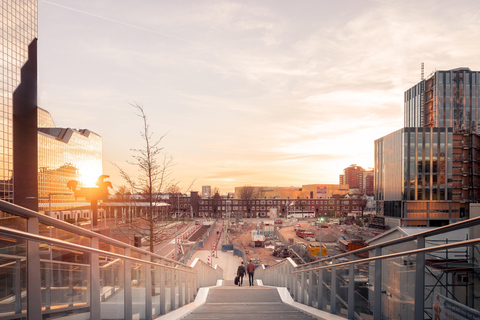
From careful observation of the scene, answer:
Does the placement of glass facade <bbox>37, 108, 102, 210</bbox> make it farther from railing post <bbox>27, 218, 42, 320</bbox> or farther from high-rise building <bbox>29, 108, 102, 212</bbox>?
railing post <bbox>27, 218, 42, 320</bbox>

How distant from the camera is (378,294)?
13.1 ft

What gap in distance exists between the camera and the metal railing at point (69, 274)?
239 cm

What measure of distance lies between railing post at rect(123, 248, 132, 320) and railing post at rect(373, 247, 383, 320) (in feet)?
9.98

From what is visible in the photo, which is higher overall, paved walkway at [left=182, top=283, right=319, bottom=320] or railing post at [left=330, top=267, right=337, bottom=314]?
railing post at [left=330, top=267, right=337, bottom=314]

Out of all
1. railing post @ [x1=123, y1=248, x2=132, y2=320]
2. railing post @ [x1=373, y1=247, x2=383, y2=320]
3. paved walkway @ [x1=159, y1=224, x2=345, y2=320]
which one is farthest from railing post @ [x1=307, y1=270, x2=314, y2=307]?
railing post @ [x1=123, y1=248, x2=132, y2=320]

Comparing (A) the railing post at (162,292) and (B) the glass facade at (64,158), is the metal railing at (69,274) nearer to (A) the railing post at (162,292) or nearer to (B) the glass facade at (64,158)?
(A) the railing post at (162,292)

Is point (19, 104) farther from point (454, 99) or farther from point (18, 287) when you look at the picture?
point (454, 99)

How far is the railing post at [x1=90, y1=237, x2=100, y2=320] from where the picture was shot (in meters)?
3.38

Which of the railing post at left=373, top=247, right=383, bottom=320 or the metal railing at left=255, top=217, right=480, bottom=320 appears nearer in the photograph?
the metal railing at left=255, top=217, right=480, bottom=320

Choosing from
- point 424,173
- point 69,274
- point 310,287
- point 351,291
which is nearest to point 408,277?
point 351,291

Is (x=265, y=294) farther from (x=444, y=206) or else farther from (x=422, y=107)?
(x=422, y=107)

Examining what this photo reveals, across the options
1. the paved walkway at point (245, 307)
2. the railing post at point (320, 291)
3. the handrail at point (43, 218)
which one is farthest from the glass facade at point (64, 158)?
the handrail at point (43, 218)

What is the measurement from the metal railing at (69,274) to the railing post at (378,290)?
299cm

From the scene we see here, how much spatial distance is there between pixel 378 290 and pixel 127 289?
10.2ft
